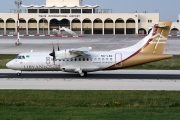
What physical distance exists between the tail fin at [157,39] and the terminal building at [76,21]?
98.4 meters

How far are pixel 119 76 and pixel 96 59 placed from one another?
2389 millimetres

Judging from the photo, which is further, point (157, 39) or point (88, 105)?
point (157, 39)

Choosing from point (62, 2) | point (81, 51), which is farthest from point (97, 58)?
point (62, 2)

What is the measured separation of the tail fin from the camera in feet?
120

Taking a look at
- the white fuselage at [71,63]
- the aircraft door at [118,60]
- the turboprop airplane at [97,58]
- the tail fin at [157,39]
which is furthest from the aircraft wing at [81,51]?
the tail fin at [157,39]

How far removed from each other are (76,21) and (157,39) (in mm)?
103717

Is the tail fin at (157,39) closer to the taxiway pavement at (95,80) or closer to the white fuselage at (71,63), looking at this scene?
the taxiway pavement at (95,80)

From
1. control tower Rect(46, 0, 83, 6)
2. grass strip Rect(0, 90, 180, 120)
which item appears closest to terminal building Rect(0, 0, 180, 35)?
control tower Rect(46, 0, 83, 6)

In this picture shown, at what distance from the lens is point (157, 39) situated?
36.9m

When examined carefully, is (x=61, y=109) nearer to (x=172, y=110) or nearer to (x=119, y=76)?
(x=172, y=110)

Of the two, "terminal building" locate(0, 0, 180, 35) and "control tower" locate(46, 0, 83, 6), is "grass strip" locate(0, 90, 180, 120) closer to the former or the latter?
"terminal building" locate(0, 0, 180, 35)

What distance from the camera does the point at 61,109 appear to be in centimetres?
2000

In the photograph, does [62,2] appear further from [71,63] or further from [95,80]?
[95,80]

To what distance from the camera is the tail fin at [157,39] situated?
36.7 meters
